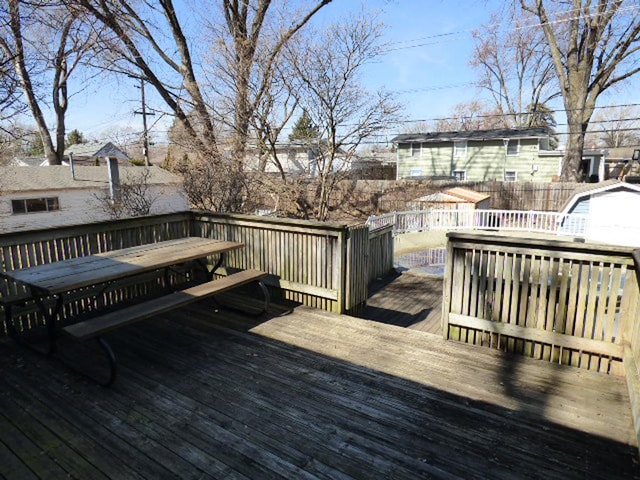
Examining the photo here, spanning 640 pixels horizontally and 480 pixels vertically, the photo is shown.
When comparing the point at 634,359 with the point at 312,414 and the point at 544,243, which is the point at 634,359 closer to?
the point at 544,243

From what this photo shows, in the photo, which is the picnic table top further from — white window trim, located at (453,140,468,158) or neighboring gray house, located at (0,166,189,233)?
white window trim, located at (453,140,468,158)

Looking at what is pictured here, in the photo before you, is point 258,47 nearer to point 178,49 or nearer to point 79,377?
point 178,49

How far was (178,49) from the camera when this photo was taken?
1227cm

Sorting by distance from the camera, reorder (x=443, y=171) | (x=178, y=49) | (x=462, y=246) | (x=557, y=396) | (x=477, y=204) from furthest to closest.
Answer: (x=443, y=171) → (x=477, y=204) → (x=178, y=49) → (x=462, y=246) → (x=557, y=396)

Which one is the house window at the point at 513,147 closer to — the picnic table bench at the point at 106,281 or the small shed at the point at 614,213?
the small shed at the point at 614,213

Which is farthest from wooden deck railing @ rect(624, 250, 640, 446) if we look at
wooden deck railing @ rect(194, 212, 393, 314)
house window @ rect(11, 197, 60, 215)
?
house window @ rect(11, 197, 60, 215)

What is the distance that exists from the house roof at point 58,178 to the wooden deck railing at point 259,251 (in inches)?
419

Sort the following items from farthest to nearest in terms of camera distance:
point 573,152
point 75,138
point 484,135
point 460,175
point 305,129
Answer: point 75,138, point 460,175, point 484,135, point 573,152, point 305,129

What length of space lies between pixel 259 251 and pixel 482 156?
871 inches

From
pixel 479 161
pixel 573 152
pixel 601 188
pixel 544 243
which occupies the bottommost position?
pixel 544 243

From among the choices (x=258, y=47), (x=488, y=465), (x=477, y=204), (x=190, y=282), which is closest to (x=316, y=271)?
(x=190, y=282)

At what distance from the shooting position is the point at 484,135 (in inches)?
922

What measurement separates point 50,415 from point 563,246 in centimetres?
390

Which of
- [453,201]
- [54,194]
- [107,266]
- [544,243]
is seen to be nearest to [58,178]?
[54,194]
